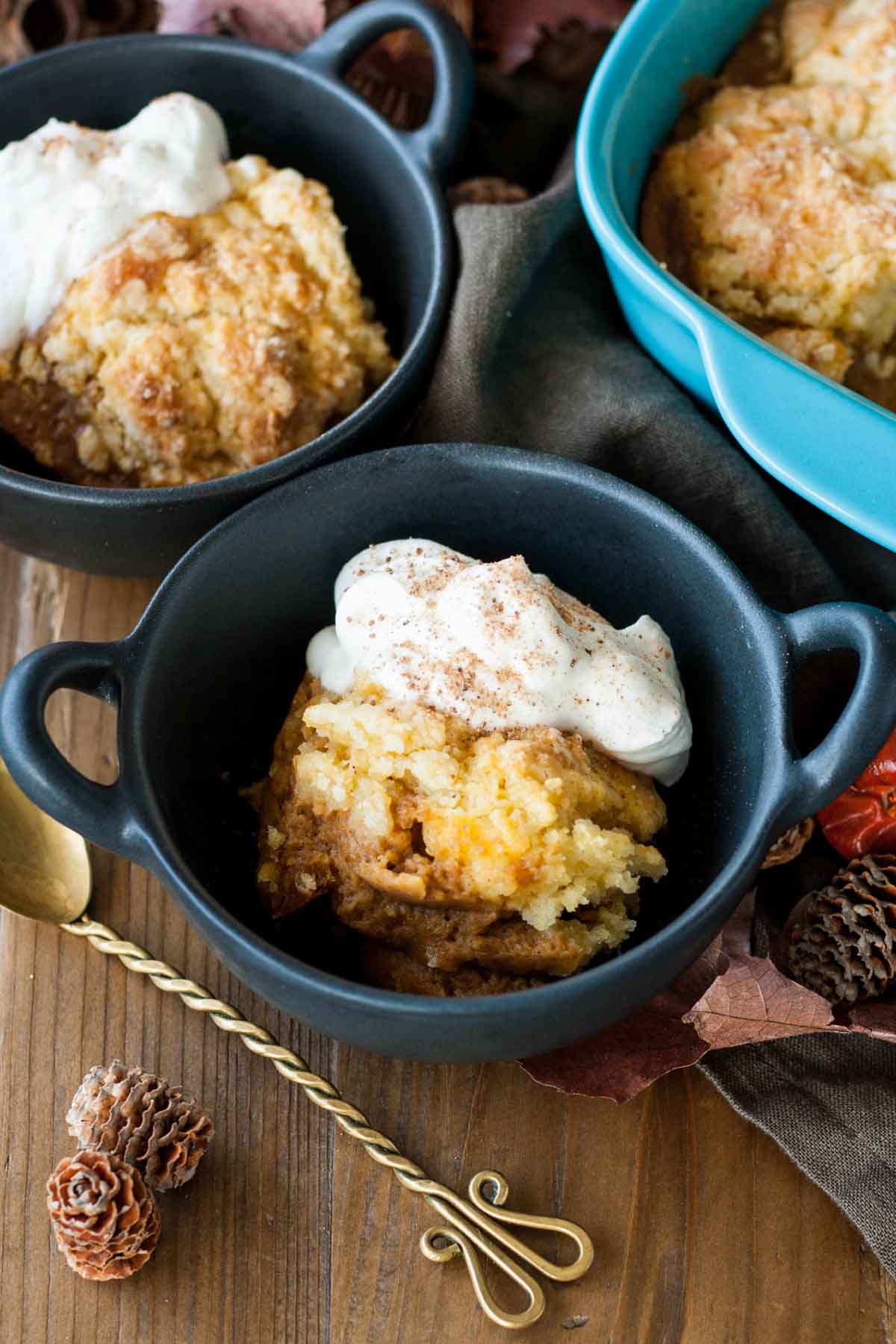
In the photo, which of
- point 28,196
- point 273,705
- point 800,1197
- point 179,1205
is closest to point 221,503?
point 273,705

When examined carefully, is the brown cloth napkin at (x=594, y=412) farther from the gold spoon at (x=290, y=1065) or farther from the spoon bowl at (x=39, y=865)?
the spoon bowl at (x=39, y=865)

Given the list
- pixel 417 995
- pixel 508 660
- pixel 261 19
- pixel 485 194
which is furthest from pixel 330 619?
pixel 261 19

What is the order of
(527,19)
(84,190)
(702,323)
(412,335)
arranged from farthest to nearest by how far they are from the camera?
1. (527,19)
2. (412,335)
3. (84,190)
4. (702,323)

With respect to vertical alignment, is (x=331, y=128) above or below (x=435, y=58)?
below

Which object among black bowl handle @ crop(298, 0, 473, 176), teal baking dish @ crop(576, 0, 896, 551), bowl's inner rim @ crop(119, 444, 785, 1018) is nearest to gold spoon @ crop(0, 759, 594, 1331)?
bowl's inner rim @ crop(119, 444, 785, 1018)

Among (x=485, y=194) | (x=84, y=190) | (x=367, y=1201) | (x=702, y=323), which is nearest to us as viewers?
(x=367, y=1201)

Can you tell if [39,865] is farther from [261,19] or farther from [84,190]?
[261,19]
